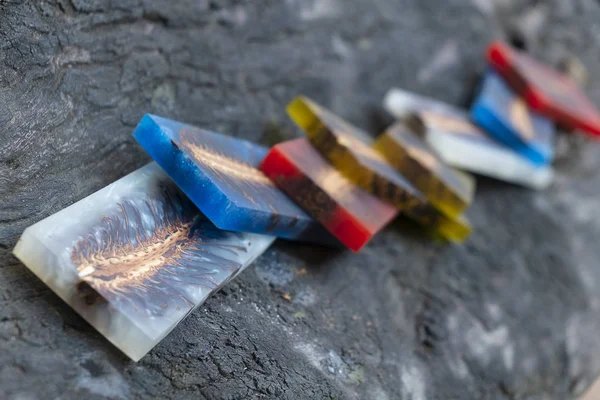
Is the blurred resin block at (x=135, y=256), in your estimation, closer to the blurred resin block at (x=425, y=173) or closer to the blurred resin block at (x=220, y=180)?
the blurred resin block at (x=220, y=180)

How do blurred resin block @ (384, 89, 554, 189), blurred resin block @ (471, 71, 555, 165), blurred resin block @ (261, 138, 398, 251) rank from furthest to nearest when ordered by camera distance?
blurred resin block @ (471, 71, 555, 165)
blurred resin block @ (384, 89, 554, 189)
blurred resin block @ (261, 138, 398, 251)

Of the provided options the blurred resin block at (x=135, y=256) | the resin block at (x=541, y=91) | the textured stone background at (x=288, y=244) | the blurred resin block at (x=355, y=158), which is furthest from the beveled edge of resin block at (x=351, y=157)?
the resin block at (x=541, y=91)

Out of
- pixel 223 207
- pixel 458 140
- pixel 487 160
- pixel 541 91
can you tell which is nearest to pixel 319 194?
pixel 223 207

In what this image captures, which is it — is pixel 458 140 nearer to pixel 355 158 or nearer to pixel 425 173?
pixel 425 173

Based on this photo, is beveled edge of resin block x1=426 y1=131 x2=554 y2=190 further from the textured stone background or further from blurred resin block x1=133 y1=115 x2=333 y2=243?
blurred resin block x1=133 y1=115 x2=333 y2=243

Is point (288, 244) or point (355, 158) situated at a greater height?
point (355, 158)

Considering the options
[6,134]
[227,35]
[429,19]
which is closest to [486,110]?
[429,19]

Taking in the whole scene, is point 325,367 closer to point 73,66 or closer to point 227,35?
point 73,66

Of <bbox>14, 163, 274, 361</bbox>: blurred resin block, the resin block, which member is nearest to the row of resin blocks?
<bbox>14, 163, 274, 361</bbox>: blurred resin block

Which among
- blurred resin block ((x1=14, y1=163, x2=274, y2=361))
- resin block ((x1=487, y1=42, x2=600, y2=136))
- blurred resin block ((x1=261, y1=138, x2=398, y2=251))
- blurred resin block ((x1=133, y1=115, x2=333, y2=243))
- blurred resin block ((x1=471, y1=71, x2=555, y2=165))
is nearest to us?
blurred resin block ((x1=14, y1=163, x2=274, y2=361))
